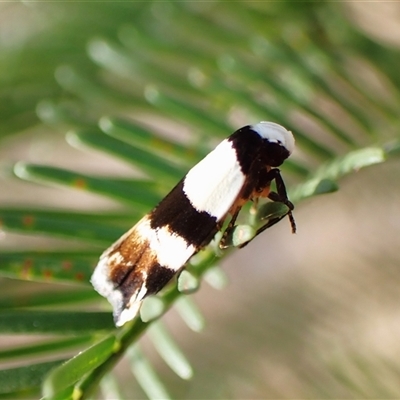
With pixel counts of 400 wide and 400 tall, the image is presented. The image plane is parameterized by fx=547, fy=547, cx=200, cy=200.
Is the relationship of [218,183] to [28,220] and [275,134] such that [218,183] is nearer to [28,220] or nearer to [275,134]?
[275,134]

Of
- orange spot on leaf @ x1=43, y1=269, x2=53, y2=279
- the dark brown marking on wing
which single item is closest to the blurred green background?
orange spot on leaf @ x1=43, y1=269, x2=53, y2=279

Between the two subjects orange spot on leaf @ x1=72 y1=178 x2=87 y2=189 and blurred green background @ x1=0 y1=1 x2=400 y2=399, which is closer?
blurred green background @ x1=0 y1=1 x2=400 y2=399

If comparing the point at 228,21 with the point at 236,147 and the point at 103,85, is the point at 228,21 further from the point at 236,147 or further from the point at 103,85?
the point at 236,147

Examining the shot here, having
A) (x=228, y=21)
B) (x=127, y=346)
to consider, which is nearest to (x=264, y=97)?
(x=228, y=21)

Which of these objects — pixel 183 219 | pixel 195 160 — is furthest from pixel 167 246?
pixel 195 160

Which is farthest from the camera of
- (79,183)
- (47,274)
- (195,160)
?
(195,160)

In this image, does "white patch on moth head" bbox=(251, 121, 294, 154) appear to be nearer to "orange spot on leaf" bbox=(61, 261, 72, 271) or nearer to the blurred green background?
the blurred green background

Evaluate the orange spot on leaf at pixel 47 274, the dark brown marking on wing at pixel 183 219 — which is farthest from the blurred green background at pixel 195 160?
the dark brown marking on wing at pixel 183 219
